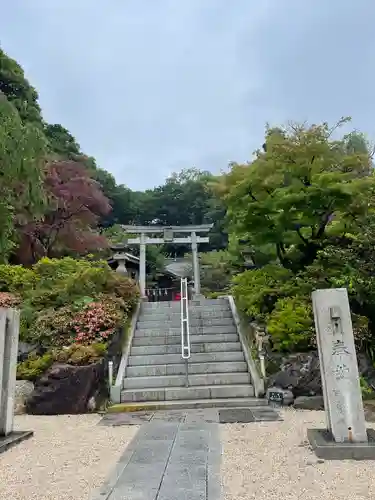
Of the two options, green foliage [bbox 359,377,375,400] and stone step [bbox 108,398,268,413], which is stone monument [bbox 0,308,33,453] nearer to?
stone step [bbox 108,398,268,413]

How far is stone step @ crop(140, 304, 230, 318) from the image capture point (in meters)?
9.62

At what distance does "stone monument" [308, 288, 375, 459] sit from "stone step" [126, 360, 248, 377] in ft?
10.1

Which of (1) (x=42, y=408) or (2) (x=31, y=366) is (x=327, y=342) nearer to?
(1) (x=42, y=408)

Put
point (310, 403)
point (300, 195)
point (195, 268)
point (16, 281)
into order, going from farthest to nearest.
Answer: point (195, 268)
point (16, 281)
point (300, 195)
point (310, 403)

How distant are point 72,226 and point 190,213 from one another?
66.0 ft

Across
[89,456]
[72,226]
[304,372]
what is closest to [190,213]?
[72,226]

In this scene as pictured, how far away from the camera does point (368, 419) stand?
532 centimetres

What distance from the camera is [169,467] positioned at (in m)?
3.48

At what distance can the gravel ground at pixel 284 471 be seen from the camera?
2904mm

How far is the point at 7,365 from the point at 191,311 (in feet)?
17.6

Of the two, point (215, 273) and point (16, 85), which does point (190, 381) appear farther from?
point (16, 85)

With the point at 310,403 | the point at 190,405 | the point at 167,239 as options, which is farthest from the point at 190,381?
the point at 167,239

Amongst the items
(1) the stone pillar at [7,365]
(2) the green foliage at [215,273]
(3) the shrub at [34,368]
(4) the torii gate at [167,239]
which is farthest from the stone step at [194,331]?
(2) the green foliage at [215,273]

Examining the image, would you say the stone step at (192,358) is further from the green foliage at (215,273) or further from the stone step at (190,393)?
the green foliage at (215,273)
